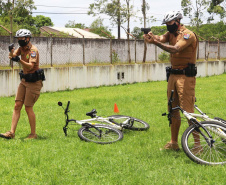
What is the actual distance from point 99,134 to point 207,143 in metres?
2.25

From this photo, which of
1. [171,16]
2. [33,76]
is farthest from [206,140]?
[33,76]

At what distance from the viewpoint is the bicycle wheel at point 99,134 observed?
21.1 ft

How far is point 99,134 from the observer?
6559mm

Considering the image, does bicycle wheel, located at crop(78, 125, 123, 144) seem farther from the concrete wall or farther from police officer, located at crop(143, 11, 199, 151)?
the concrete wall

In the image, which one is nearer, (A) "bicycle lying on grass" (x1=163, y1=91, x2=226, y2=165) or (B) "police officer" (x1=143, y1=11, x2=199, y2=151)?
(A) "bicycle lying on grass" (x1=163, y1=91, x2=226, y2=165)

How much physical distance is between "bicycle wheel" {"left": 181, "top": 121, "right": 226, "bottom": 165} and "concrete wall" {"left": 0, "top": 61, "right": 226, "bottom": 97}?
10.6m

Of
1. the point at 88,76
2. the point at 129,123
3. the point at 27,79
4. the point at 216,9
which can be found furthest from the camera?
the point at 216,9

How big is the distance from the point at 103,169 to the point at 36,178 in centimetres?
93

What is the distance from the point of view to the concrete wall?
46.8ft

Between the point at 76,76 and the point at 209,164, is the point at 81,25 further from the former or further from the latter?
the point at 209,164

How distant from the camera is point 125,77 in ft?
61.8

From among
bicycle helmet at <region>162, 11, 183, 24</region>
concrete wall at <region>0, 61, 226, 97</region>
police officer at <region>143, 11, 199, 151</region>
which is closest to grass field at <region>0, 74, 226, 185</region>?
police officer at <region>143, 11, 199, 151</region>

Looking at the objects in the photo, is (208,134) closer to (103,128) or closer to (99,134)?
(99,134)

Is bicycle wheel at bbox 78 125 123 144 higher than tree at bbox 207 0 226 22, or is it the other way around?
tree at bbox 207 0 226 22
